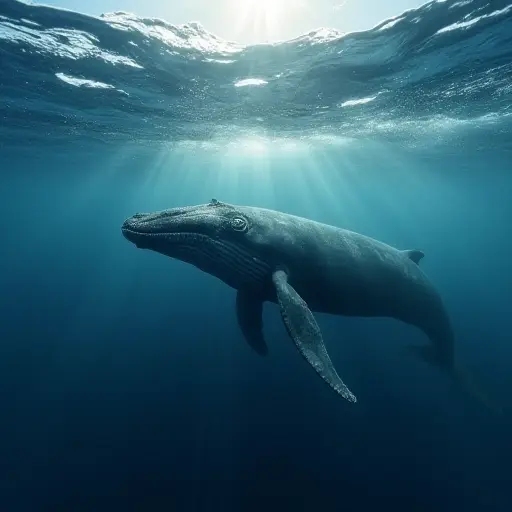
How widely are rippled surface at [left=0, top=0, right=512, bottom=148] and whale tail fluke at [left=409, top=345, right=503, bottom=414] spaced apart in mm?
11393

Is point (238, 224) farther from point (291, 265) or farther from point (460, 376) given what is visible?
point (460, 376)

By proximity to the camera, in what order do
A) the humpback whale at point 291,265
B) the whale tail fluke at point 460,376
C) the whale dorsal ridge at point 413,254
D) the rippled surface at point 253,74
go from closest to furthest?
the humpback whale at point 291,265 < the whale dorsal ridge at point 413,254 < the whale tail fluke at point 460,376 < the rippled surface at point 253,74

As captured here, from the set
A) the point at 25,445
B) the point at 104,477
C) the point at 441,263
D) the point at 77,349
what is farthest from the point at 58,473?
the point at 441,263

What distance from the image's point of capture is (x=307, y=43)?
14.3m

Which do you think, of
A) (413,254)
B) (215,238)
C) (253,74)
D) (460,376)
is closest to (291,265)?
(215,238)

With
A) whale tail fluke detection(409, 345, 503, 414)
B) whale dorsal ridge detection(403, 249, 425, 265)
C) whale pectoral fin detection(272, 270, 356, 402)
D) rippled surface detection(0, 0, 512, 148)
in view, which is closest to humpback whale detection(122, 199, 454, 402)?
whale pectoral fin detection(272, 270, 356, 402)

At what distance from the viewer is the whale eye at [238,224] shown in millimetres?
6449

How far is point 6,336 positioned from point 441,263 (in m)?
41.5

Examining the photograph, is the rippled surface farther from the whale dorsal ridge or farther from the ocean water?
the whale dorsal ridge

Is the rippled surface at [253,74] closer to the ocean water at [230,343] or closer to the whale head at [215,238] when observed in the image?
the ocean water at [230,343]

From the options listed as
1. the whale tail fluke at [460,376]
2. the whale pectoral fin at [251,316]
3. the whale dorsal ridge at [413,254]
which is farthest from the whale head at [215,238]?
the whale tail fluke at [460,376]

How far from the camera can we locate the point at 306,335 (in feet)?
18.5

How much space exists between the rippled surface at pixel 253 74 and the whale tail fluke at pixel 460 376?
11.4 m

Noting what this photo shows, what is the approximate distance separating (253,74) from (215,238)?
14.0 metres
